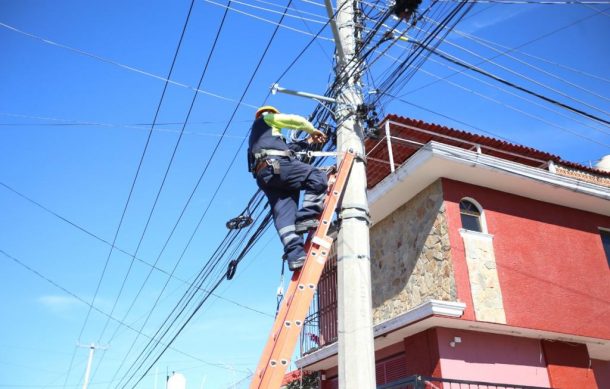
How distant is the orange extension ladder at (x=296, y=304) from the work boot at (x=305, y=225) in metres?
0.08

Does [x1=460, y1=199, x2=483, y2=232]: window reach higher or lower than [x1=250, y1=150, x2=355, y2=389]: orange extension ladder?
higher

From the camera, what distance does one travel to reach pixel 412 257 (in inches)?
442

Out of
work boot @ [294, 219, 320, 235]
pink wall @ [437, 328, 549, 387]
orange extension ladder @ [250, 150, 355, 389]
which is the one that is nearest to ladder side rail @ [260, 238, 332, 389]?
orange extension ladder @ [250, 150, 355, 389]

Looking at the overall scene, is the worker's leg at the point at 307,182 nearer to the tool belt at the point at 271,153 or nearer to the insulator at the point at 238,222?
the tool belt at the point at 271,153

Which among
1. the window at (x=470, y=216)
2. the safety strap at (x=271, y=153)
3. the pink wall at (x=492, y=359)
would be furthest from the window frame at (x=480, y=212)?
the safety strap at (x=271, y=153)

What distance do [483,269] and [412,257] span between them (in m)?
1.51

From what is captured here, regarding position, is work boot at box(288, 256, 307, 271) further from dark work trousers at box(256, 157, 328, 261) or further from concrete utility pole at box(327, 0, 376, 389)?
concrete utility pole at box(327, 0, 376, 389)

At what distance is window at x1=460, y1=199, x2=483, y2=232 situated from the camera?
36.0ft

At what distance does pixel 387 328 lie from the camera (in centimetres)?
1034

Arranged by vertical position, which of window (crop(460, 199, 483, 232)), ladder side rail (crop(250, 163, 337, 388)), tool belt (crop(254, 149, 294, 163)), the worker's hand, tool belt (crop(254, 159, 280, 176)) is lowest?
ladder side rail (crop(250, 163, 337, 388))

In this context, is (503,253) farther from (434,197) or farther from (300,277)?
(300,277)

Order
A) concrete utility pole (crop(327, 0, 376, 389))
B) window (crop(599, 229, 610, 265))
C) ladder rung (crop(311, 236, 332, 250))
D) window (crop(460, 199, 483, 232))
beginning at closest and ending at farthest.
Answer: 1. concrete utility pole (crop(327, 0, 376, 389))
2. ladder rung (crop(311, 236, 332, 250))
3. window (crop(460, 199, 483, 232))
4. window (crop(599, 229, 610, 265))

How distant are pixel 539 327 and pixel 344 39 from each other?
7.05 metres

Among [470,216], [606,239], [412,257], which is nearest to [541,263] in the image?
[470,216]
